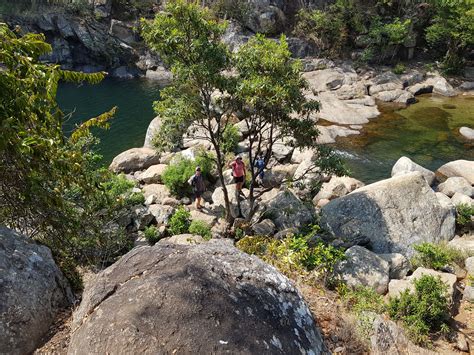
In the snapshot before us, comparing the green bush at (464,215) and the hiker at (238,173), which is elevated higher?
the hiker at (238,173)

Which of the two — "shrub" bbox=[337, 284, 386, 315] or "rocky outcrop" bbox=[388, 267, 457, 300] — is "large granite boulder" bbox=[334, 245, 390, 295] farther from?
"shrub" bbox=[337, 284, 386, 315]

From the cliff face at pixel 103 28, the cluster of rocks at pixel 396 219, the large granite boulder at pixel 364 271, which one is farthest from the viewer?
the cliff face at pixel 103 28

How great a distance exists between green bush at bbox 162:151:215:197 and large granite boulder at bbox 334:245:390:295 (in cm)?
782

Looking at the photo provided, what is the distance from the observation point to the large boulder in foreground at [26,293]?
4832 mm

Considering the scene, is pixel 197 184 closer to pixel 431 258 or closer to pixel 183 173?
pixel 183 173

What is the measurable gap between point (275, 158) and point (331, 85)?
2006 cm

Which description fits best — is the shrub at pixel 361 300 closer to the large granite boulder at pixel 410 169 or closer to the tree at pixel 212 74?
the tree at pixel 212 74

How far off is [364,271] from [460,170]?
12.3 m

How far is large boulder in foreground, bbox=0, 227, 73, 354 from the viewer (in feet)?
15.9

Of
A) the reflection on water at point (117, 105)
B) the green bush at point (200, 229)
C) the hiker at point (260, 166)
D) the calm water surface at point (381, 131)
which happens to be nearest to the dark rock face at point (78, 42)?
the reflection on water at point (117, 105)

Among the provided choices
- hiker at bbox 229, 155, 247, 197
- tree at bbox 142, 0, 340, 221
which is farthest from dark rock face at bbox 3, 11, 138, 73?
tree at bbox 142, 0, 340, 221

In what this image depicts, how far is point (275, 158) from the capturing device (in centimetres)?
2031

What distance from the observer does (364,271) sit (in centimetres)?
1067

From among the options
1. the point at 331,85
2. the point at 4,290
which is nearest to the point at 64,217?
the point at 4,290
